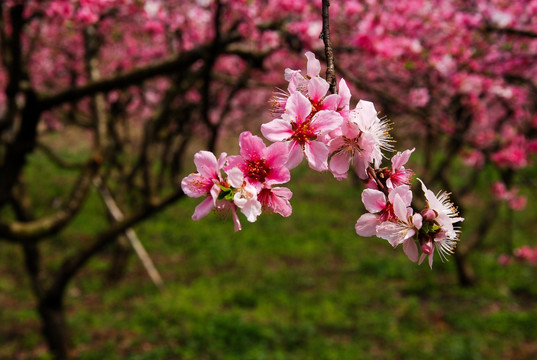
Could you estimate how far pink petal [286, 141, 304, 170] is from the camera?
889mm

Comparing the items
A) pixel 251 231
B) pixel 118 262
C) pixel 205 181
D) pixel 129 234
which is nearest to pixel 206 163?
pixel 205 181

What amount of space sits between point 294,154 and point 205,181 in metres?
0.19

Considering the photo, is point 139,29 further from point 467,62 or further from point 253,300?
point 467,62

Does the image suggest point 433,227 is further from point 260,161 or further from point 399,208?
point 260,161

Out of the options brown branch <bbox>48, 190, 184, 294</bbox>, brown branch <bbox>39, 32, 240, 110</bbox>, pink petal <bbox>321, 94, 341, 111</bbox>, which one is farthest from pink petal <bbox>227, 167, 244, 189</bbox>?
brown branch <bbox>48, 190, 184, 294</bbox>

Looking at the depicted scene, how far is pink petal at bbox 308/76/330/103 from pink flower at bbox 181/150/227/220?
22 cm

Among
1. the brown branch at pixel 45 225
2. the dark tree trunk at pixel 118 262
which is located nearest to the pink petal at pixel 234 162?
the brown branch at pixel 45 225

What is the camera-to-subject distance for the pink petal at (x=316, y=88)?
0.90m

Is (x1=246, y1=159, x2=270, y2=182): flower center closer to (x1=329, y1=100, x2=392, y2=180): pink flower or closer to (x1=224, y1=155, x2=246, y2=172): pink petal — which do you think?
Answer: (x1=224, y1=155, x2=246, y2=172): pink petal

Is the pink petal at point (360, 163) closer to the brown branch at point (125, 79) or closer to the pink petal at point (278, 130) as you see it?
the pink petal at point (278, 130)

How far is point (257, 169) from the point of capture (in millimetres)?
908

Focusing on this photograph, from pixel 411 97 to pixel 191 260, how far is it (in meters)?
4.52

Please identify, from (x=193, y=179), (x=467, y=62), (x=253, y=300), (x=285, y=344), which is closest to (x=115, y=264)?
(x=253, y=300)

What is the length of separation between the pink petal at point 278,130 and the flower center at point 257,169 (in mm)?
57
